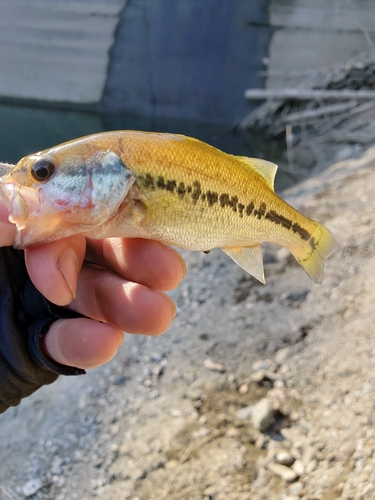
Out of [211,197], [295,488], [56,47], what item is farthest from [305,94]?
[211,197]

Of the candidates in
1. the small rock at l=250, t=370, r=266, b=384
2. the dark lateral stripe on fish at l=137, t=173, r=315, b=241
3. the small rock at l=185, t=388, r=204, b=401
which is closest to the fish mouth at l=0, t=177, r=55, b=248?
the dark lateral stripe on fish at l=137, t=173, r=315, b=241

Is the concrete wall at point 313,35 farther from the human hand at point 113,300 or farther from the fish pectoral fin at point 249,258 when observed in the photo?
the human hand at point 113,300

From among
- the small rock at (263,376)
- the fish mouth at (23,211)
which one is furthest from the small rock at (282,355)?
the fish mouth at (23,211)

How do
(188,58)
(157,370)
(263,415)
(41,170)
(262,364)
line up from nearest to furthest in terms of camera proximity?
(41,170) → (263,415) → (262,364) → (157,370) → (188,58)

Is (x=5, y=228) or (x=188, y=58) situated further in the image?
(x=188, y=58)

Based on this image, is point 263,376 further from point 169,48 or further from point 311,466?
point 169,48

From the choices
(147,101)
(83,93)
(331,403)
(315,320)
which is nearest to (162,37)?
(147,101)
